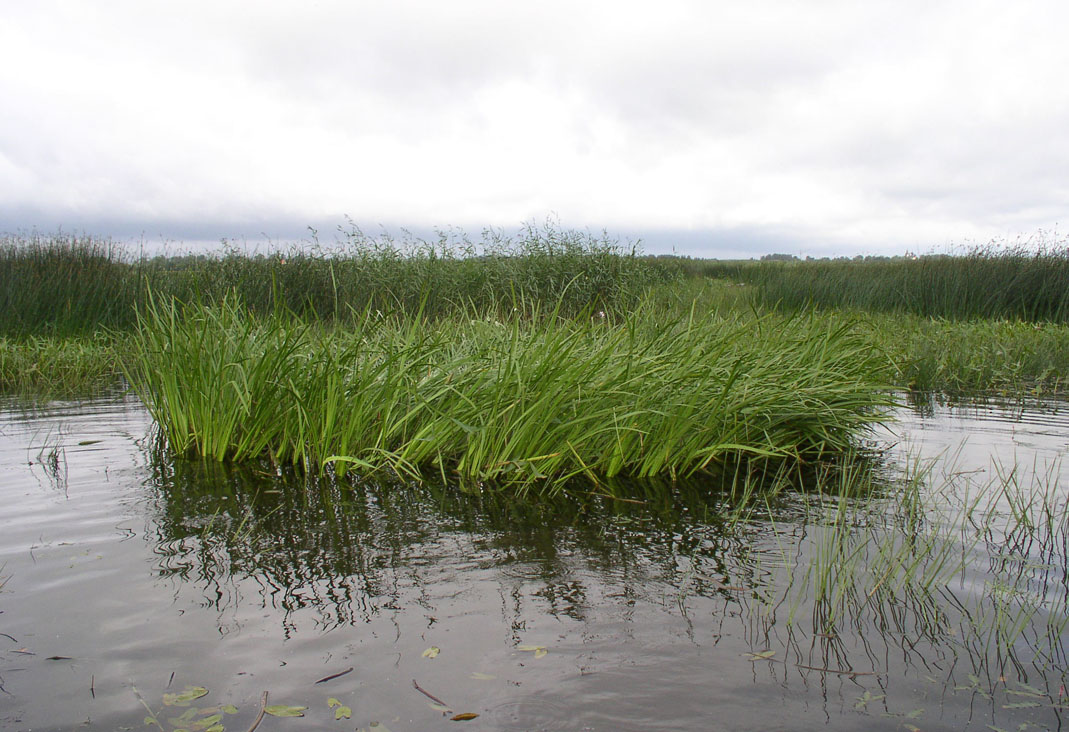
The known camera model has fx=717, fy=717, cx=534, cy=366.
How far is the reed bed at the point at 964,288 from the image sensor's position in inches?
541

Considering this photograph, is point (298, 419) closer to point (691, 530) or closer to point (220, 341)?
point (220, 341)

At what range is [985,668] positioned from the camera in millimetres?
2361

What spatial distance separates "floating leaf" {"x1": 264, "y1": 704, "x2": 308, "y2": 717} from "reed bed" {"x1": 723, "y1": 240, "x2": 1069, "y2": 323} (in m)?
11.9

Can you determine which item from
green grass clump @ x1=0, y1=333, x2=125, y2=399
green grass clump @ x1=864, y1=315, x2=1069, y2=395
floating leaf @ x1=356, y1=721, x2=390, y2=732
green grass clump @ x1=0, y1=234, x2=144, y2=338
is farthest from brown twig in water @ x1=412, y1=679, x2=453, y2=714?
green grass clump @ x1=0, y1=234, x2=144, y2=338

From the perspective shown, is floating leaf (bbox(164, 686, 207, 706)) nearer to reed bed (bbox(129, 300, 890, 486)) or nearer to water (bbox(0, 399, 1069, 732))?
water (bbox(0, 399, 1069, 732))

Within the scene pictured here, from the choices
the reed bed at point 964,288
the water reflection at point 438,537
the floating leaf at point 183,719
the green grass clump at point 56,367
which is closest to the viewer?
the floating leaf at point 183,719

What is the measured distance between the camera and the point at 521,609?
9.30ft

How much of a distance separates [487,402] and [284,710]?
2.68 metres

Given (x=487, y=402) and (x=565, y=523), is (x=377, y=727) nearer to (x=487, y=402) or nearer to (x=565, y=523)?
(x=565, y=523)

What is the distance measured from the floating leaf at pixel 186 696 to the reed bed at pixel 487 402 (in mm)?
2153

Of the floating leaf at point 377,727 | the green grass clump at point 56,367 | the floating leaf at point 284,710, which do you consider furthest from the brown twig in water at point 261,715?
the green grass clump at point 56,367

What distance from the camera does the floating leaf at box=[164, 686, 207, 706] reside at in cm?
219

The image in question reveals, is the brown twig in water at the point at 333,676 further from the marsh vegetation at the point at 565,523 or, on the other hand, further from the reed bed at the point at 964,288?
the reed bed at the point at 964,288

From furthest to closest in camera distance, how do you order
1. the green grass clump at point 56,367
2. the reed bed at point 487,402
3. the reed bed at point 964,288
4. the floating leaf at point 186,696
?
the reed bed at point 964,288, the green grass clump at point 56,367, the reed bed at point 487,402, the floating leaf at point 186,696
